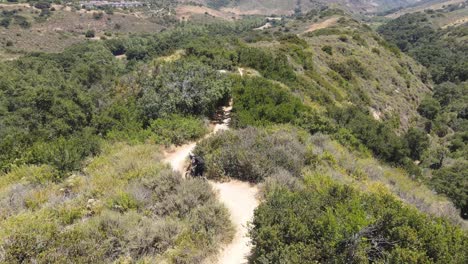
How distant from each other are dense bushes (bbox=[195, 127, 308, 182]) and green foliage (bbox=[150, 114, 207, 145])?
1835mm

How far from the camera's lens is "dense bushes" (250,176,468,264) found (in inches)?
234

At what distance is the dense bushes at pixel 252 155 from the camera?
10.4 m

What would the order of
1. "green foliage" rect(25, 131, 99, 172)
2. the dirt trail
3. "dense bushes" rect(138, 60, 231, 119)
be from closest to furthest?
the dirt trail, "green foliage" rect(25, 131, 99, 172), "dense bushes" rect(138, 60, 231, 119)

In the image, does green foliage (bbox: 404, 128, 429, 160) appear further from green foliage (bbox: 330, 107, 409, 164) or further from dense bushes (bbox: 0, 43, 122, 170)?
dense bushes (bbox: 0, 43, 122, 170)

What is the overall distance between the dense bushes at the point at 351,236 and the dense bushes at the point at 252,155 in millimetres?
3162

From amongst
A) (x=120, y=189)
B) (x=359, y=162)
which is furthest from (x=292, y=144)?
(x=120, y=189)

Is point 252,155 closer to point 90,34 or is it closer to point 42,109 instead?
point 42,109

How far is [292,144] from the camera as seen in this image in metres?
11.9

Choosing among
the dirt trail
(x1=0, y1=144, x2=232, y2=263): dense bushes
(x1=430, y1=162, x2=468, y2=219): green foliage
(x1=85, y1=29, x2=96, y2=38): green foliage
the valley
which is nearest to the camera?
(x1=0, y1=144, x2=232, y2=263): dense bushes

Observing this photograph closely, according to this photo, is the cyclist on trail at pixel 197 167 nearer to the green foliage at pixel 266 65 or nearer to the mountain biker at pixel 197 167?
the mountain biker at pixel 197 167

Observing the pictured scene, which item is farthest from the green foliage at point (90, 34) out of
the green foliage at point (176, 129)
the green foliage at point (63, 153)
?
the green foliage at point (63, 153)

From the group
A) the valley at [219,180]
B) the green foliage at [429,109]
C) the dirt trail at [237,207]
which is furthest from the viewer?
the green foliage at [429,109]

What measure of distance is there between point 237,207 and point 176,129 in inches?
246

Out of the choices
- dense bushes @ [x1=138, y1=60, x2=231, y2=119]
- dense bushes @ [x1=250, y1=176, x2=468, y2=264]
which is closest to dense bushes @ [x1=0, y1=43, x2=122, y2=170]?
dense bushes @ [x1=138, y1=60, x2=231, y2=119]
